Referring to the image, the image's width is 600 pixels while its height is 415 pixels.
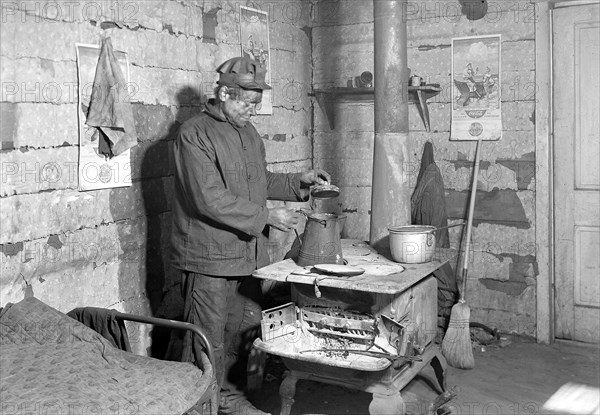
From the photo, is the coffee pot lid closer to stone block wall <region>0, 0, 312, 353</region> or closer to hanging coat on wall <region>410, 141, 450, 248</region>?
stone block wall <region>0, 0, 312, 353</region>

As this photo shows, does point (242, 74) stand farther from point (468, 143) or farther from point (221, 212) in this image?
point (468, 143)

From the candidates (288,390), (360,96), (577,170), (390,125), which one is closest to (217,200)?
(288,390)

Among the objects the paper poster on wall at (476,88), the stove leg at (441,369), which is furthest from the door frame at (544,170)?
the stove leg at (441,369)

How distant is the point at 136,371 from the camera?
294 centimetres

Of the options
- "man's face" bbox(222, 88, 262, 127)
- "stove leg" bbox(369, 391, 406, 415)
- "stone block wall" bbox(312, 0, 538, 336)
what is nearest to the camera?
"stove leg" bbox(369, 391, 406, 415)

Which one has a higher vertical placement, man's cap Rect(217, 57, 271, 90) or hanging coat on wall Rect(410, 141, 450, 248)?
man's cap Rect(217, 57, 271, 90)

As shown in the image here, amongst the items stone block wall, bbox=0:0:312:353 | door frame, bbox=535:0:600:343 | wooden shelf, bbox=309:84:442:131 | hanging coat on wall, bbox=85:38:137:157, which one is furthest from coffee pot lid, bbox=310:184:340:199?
door frame, bbox=535:0:600:343

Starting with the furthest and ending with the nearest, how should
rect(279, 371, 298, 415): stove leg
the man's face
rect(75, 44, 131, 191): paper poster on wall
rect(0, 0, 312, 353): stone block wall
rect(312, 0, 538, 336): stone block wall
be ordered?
1. rect(312, 0, 538, 336): stone block wall
2. the man's face
3. rect(279, 371, 298, 415): stove leg
4. rect(75, 44, 131, 191): paper poster on wall
5. rect(0, 0, 312, 353): stone block wall

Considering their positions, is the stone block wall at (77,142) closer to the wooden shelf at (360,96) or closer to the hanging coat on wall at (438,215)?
the wooden shelf at (360,96)

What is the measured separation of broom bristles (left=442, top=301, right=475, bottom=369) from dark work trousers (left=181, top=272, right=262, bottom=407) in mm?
1310

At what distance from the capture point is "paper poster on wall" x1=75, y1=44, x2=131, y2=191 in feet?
11.6

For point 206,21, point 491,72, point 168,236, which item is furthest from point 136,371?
point 491,72

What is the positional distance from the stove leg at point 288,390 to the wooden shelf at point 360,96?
93.4 inches

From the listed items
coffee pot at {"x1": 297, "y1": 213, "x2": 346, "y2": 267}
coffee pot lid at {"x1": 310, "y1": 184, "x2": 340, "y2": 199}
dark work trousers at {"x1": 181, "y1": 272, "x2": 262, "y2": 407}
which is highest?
coffee pot lid at {"x1": 310, "y1": 184, "x2": 340, "y2": 199}
